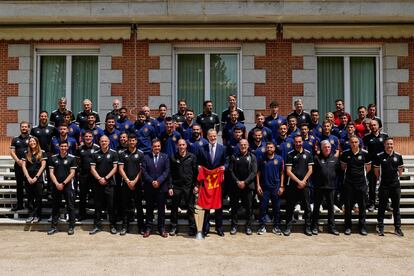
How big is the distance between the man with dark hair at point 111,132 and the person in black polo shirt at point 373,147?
547 cm

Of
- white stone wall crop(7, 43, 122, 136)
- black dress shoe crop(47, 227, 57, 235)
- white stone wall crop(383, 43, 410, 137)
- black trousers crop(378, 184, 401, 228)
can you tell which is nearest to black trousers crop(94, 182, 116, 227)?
black dress shoe crop(47, 227, 57, 235)

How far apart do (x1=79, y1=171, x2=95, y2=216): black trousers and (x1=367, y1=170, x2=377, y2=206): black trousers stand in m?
5.79

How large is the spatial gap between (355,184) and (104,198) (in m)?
5.01

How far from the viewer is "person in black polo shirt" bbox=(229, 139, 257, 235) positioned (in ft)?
27.6

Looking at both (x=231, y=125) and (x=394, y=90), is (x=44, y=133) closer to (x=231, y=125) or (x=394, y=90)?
(x=231, y=125)

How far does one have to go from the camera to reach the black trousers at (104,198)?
842 centimetres

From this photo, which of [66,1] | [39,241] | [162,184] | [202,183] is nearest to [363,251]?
[202,183]

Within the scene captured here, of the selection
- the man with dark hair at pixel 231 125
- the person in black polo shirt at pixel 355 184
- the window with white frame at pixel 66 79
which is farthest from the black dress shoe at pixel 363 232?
the window with white frame at pixel 66 79

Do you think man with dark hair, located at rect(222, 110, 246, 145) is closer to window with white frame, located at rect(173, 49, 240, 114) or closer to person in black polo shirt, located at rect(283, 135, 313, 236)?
person in black polo shirt, located at rect(283, 135, 313, 236)

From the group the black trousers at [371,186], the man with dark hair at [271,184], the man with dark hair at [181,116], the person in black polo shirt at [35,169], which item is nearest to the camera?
the man with dark hair at [271,184]

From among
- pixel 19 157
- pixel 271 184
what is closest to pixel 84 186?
pixel 19 157

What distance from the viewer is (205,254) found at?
23.1ft

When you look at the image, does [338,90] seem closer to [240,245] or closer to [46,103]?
[240,245]

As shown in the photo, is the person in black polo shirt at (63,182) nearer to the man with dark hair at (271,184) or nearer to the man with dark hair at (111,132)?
the man with dark hair at (111,132)
